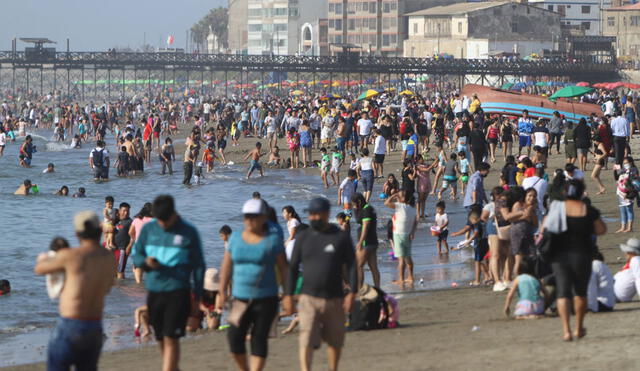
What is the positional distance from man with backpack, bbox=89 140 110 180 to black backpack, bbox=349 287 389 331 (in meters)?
23.2

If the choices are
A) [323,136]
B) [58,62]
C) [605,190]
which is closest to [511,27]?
[58,62]

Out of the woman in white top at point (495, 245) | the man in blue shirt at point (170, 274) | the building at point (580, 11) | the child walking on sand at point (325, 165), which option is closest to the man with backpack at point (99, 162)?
the child walking on sand at point (325, 165)

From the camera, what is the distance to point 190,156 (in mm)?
33219

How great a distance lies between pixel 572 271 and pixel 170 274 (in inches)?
137

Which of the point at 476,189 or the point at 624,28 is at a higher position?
the point at 624,28

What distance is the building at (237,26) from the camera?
182 meters

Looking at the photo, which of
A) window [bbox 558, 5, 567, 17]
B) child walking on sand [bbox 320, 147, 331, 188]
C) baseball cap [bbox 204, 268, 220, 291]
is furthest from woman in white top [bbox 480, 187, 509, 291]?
window [bbox 558, 5, 567, 17]

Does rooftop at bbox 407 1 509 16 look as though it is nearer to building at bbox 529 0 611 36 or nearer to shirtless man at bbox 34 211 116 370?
building at bbox 529 0 611 36

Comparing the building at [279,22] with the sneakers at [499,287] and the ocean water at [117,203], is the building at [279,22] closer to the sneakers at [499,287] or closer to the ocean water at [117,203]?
the ocean water at [117,203]

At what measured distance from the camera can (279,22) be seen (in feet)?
506

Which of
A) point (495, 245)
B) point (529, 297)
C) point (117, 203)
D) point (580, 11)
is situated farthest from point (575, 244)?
point (580, 11)

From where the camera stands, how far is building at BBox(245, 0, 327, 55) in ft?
486

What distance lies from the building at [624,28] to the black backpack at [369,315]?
9724cm

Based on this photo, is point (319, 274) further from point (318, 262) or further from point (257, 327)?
point (257, 327)
